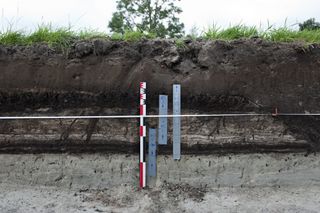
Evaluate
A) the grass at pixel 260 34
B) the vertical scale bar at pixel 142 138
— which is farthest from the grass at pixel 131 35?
the vertical scale bar at pixel 142 138

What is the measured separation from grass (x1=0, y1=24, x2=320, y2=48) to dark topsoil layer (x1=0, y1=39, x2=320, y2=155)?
12 cm

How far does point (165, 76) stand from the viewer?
4.21 meters

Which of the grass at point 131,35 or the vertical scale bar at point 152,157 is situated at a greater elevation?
the grass at point 131,35

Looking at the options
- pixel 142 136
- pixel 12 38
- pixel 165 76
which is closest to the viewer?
pixel 142 136

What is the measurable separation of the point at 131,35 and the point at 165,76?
707 millimetres

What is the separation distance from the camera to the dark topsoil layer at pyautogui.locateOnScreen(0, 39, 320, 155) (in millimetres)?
4184

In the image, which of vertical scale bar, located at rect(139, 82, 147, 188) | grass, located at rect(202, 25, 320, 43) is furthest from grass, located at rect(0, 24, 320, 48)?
vertical scale bar, located at rect(139, 82, 147, 188)

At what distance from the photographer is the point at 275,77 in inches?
169

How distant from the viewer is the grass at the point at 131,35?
4.41 m

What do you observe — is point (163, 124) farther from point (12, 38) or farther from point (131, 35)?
point (12, 38)

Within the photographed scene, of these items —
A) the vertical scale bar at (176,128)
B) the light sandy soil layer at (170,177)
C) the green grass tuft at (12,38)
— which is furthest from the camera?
the green grass tuft at (12,38)

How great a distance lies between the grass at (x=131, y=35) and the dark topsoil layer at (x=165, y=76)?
12 cm

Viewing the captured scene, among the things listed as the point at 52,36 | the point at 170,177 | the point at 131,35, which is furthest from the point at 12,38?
the point at 170,177

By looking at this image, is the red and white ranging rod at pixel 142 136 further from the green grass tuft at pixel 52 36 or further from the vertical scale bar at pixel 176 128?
the green grass tuft at pixel 52 36
